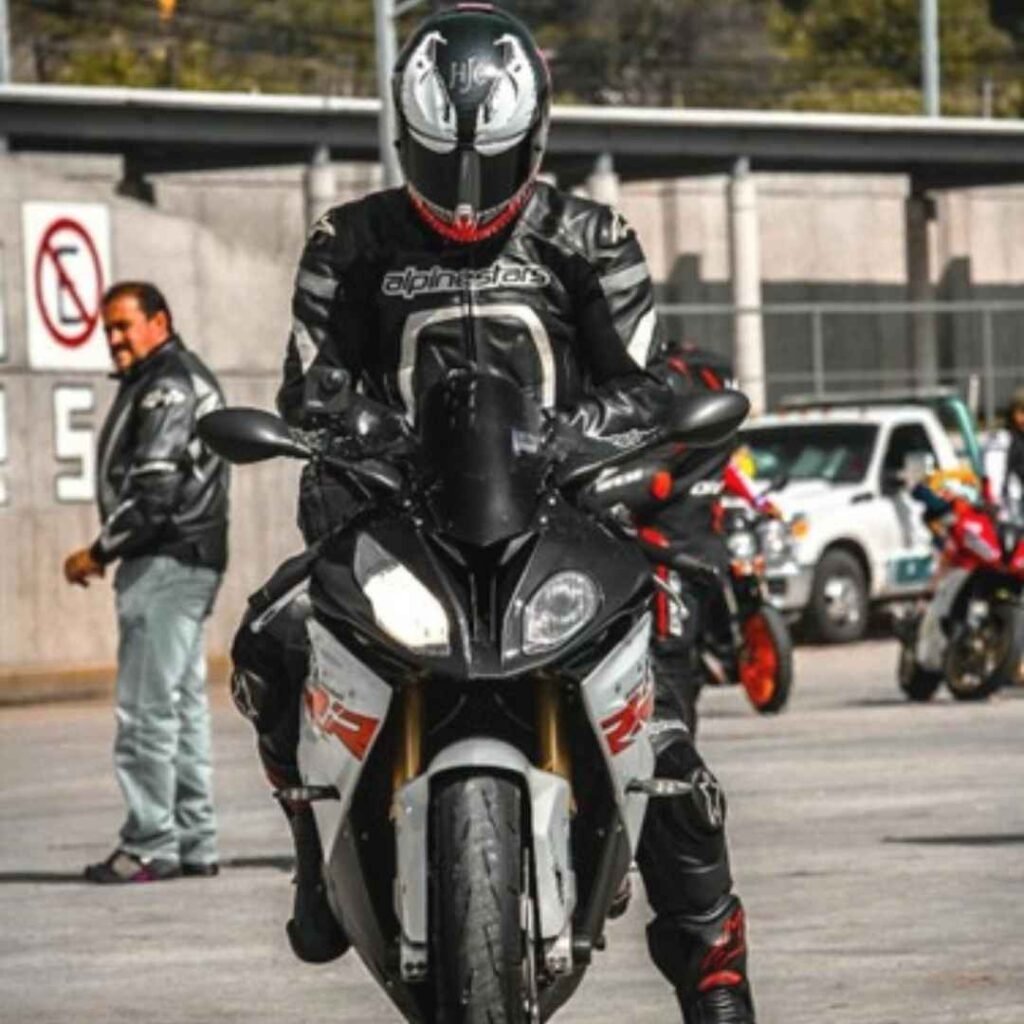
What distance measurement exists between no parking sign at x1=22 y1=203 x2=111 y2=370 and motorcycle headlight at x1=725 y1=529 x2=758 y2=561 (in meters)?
6.34

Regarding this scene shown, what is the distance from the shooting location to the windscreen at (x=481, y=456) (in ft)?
22.6

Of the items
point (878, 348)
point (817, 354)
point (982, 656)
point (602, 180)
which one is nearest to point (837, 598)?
point (982, 656)

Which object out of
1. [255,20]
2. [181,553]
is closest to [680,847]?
[181,553]

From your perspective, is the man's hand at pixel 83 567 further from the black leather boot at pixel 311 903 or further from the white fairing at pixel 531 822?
the white fairing at pixel 531 822

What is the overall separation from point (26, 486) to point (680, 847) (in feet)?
66.5

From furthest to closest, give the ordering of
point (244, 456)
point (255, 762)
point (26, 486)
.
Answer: point (26, 486) → point (255, 762) → point (244, 456)

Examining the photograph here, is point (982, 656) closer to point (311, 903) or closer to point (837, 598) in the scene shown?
point (837, 598)

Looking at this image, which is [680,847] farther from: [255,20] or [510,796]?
[255,20]

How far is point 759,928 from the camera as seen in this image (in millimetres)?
10711

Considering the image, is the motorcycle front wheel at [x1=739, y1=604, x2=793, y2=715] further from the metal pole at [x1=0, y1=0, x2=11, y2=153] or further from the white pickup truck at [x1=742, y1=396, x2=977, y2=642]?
the metal pole at [x1=0, y1=0, x2=11, y2=153]

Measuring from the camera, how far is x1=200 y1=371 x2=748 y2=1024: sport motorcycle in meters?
6.70

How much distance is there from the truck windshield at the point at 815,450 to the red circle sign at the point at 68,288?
5.54m

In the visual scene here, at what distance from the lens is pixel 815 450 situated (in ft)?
104

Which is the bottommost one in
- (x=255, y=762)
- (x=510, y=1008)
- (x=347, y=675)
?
(x=255, y=762)
